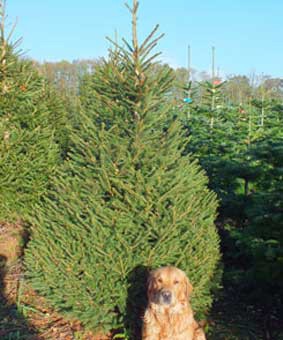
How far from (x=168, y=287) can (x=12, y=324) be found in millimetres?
1968

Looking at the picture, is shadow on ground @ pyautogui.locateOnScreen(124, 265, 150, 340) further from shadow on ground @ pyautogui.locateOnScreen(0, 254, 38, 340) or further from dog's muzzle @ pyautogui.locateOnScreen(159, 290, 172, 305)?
shadow on ground @ pyautogui.locateOnScreen(0, 254, 38, 340)

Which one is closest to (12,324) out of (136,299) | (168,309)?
(136,299)

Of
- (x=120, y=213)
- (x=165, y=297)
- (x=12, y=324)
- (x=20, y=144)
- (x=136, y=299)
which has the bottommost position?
(x=12, y=324)

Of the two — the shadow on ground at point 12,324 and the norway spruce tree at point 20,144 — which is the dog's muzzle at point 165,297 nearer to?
the shadow on ground at point 12,324

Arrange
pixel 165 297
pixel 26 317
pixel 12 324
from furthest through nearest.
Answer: pixel 26 317 < pixel 12 324 < pixel 165 297

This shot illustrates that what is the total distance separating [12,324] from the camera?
12.9 feet

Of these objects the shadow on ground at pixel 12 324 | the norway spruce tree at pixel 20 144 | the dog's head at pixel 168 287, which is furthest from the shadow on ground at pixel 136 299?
the norway spruce tree at pixel 20 144

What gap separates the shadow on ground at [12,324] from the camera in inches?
145

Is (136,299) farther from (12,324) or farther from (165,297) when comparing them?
(12,324)

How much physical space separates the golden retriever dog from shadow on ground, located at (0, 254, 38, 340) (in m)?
1.39

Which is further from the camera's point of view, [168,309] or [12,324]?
[12,324]

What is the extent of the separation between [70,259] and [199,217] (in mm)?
1233

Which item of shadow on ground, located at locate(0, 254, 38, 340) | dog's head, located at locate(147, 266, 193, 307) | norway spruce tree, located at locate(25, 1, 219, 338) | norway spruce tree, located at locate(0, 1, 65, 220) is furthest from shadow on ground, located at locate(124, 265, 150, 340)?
norway spruce tree, located at locate(0, 1, 65, 220)

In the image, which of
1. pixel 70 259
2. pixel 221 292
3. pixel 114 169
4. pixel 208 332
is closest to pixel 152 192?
pixel 114 169
